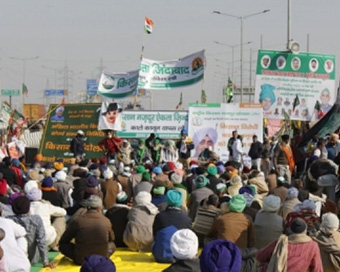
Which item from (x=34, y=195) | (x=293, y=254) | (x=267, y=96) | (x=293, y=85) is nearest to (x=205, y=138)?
(x=267, y=96)

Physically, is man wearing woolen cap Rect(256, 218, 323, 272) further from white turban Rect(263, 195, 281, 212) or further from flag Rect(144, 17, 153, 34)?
flag Rect(144, 17, 153, 34)

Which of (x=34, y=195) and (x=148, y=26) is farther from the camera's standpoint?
(x=148, y=26)

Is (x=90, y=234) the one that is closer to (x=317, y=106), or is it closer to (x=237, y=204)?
(x=237, y=204)

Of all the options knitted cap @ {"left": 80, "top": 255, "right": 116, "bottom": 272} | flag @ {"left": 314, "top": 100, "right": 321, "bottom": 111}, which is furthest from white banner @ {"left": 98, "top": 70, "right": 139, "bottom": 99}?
knitted cap @ {"left": 80, "top": 255, "right": 116, "bottom": 272}

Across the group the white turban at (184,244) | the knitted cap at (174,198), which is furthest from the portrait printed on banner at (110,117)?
the white turban at (184,244)

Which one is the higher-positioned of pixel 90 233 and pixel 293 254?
pixel 293 254

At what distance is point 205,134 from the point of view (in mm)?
26266

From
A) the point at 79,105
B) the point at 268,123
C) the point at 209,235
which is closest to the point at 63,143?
the point at 79,105

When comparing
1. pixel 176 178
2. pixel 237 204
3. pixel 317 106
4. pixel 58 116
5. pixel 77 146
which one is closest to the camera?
pixel 237 204

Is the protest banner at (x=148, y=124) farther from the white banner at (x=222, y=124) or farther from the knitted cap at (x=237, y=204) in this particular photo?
the knitted cap at (x=237, y=204)

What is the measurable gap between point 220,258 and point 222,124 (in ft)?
65.8

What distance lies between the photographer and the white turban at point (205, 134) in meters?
26.2

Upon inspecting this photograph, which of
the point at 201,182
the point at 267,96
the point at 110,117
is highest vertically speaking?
the point at 267,96

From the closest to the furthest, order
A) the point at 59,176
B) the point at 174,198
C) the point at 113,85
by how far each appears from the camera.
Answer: the point at 174,198 → the point at 59,176 → the point at 113,85
